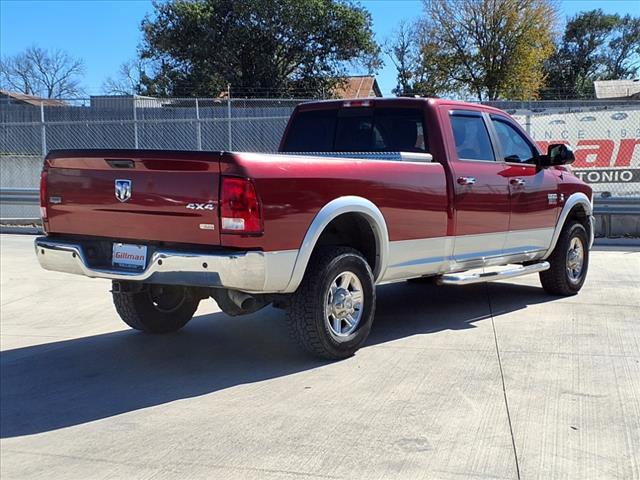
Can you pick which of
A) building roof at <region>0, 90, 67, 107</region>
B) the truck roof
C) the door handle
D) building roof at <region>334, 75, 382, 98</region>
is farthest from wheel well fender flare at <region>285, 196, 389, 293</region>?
building roof at <region>334, 75, 382, 98</region>

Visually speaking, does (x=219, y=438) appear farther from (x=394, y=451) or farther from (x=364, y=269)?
(x=364, y=269)

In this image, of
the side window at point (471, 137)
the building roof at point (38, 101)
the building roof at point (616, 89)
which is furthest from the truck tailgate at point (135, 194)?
→ the building roof at point (616, 89)

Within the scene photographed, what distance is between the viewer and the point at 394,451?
3.67 metres

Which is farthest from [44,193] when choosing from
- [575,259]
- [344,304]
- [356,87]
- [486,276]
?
[356,87]

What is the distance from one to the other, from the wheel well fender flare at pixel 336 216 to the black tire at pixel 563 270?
2.82 meters

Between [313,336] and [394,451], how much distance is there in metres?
1.43

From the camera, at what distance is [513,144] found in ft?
23.0

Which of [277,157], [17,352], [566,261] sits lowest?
[17,352]

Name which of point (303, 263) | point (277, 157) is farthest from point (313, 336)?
point (277, 157)

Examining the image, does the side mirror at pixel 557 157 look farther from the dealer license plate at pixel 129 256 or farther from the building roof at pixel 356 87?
the building roof at pixel 356 87

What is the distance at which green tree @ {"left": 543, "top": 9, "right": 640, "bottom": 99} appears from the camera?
61531 mm

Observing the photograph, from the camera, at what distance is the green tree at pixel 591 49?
61531 millimetres

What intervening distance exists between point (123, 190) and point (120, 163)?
0.19 meters

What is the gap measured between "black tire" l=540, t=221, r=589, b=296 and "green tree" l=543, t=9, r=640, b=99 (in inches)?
2254
